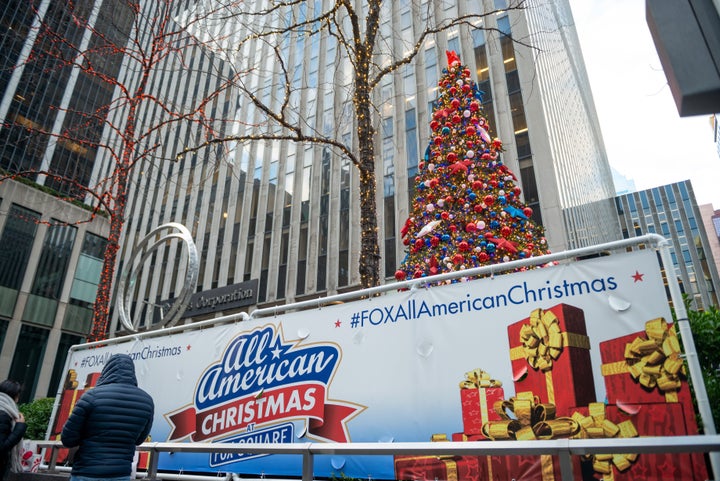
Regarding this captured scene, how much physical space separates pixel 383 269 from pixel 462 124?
14350 millimetres

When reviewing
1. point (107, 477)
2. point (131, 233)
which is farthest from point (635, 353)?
point (131, 233)

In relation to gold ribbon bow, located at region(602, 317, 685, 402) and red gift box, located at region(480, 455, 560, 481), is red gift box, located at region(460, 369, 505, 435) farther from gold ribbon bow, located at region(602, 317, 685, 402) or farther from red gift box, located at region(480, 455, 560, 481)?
gold ribbon bow, located at region(602, 317, 685, 402)

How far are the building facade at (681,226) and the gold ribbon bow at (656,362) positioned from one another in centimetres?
9198

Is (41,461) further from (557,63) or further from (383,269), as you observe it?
(557,63)

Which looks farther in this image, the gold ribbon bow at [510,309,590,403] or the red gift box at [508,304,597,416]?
the gold ribbon bow at [510,309,590,403]

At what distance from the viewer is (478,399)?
3.72 metres

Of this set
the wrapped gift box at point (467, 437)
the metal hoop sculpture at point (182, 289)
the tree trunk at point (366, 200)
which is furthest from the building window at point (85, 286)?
the wrapped gift box at point (467, 437)

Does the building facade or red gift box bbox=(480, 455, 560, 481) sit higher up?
the building facade

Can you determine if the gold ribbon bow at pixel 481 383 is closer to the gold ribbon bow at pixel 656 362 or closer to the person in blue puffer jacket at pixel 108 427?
the gold ribbon bow at pixel 656 362

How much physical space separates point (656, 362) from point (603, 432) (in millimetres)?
626

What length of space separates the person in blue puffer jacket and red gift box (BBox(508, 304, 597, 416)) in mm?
3448

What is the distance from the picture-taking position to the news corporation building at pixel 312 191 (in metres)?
23.0

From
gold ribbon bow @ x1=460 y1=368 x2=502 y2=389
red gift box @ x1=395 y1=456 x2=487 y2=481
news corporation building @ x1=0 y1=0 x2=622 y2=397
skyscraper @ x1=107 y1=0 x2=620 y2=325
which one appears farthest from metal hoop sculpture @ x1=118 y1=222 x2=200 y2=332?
skyscraper @ x1=107 y1=0 x2=620 y2=325

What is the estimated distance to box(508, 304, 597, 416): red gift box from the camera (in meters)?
3.36
